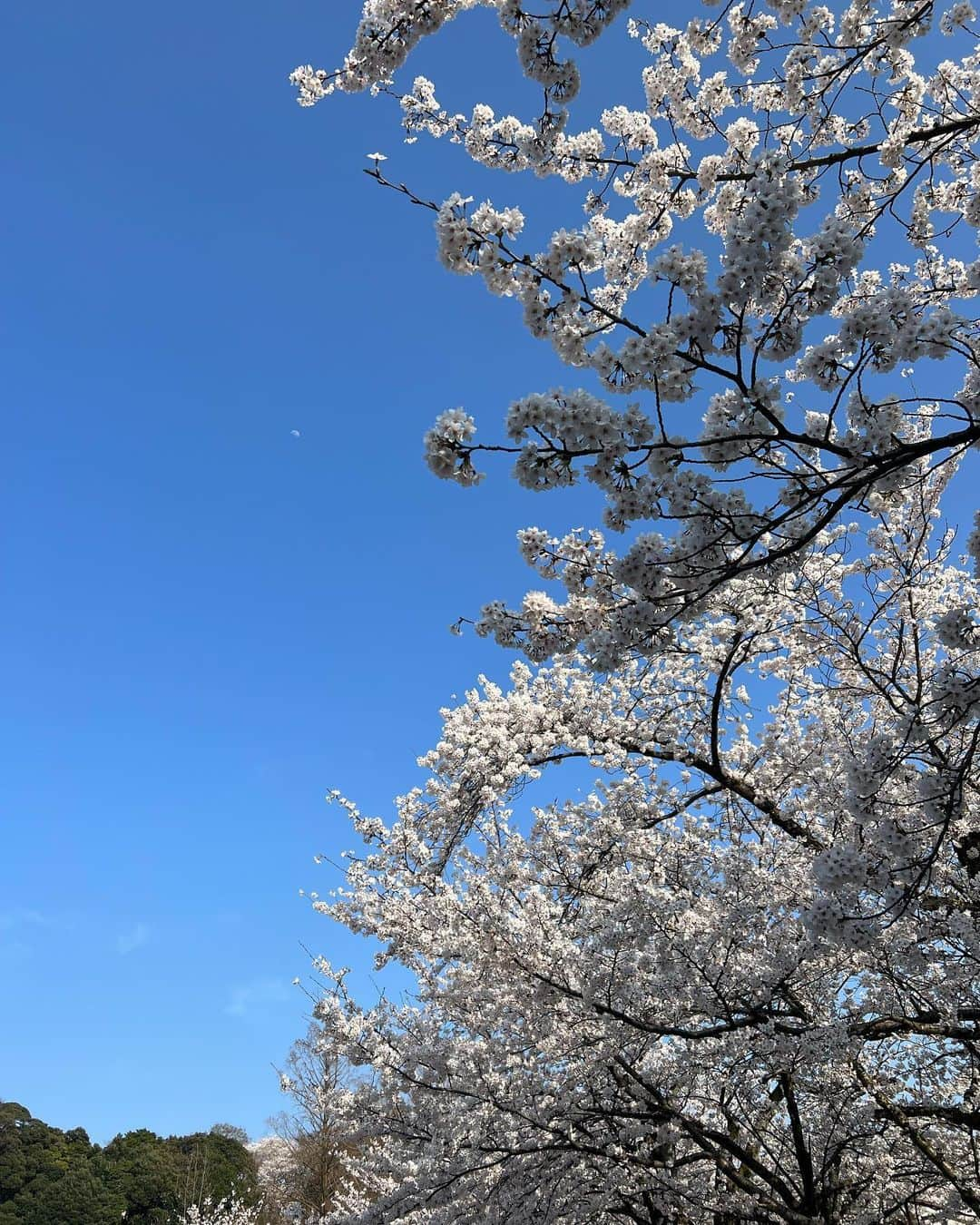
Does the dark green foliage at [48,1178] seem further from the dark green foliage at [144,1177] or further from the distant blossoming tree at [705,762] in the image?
the distant blossoming tree at [705,762]

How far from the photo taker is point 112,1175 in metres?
38.2

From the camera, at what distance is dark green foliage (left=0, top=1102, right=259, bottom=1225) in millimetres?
34562

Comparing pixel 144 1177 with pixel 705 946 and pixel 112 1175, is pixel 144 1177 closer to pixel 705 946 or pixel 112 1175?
pixel 112 1175

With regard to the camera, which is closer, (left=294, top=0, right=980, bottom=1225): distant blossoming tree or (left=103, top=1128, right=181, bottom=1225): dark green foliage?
(left=294, top=0, right=980, bottom=1225): distant blossoming tree

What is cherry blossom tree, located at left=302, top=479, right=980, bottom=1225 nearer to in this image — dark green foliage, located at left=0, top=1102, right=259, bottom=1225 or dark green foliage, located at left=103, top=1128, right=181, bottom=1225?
dark green foliage, located at left=0, top=1102, right=259, bottom=1225

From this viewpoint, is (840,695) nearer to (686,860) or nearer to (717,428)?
(686,860)

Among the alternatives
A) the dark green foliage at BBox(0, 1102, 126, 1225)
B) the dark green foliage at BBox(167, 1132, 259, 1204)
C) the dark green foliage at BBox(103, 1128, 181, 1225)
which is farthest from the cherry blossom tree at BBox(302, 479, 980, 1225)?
the dark green foliage at BBox(0, 1102, 126, 1225)

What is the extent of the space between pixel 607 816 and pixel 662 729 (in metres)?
1.41

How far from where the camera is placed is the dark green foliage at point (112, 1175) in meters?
34.6

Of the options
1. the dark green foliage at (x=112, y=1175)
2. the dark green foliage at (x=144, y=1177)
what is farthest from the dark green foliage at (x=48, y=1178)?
the dark green foliage at (x=144, y=1177)

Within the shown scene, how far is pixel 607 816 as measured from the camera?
338 inches

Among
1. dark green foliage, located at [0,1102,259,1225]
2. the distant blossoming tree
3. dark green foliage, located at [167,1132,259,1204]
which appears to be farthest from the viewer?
dark green foliage, located at [0,1102,259,1225]

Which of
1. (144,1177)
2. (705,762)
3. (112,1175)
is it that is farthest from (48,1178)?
(705,762)

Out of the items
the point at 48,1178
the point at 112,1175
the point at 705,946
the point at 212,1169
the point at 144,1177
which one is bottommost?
the point at 48,1178
